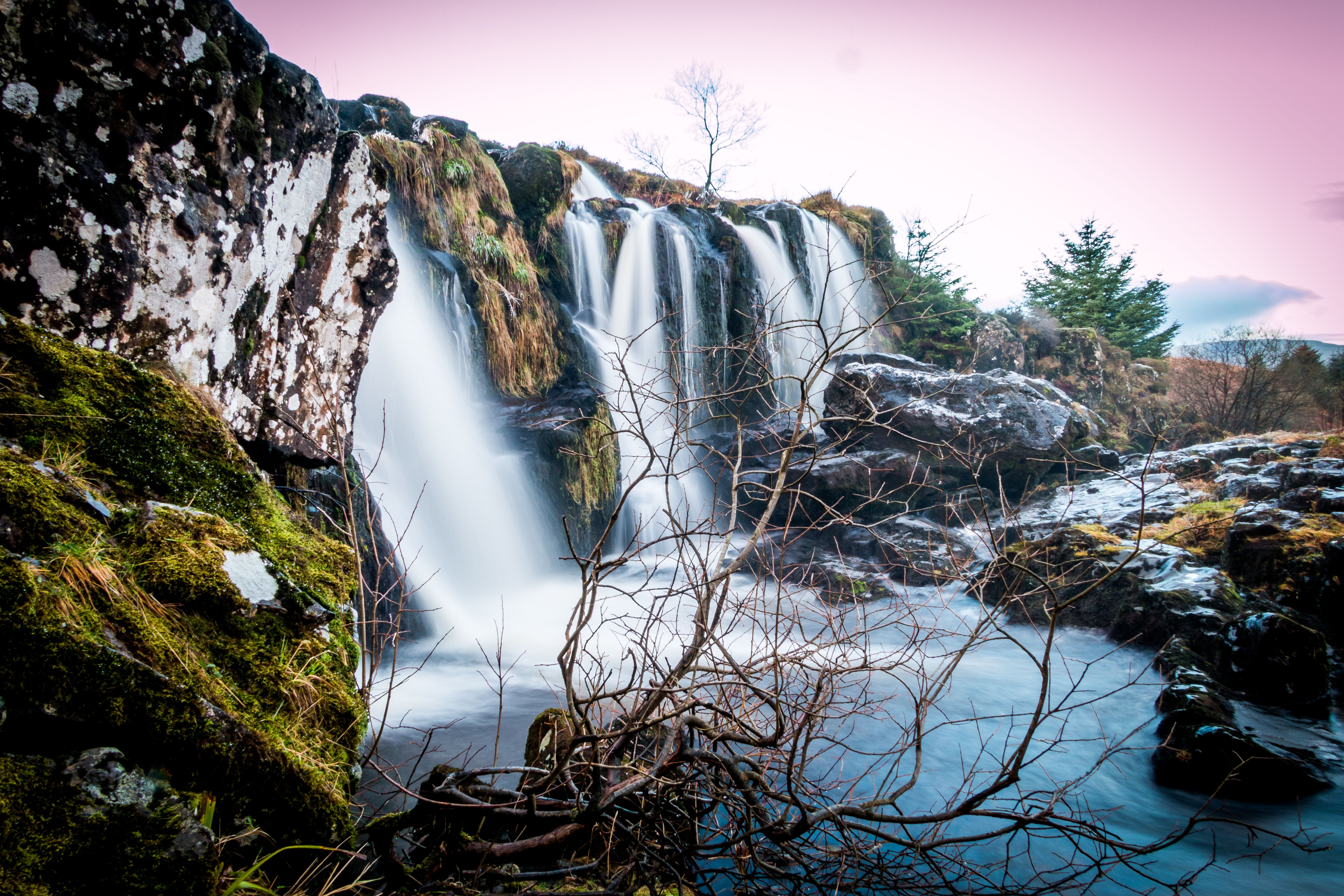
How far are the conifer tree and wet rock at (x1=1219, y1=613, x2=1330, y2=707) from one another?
1804cm

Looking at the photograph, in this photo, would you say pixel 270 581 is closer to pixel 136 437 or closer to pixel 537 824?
pixel 136 437

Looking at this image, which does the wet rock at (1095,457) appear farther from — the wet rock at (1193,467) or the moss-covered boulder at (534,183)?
the moss-covered boulder at (534,183)

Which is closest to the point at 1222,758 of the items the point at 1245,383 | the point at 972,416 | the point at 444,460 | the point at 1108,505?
the point at 972,416

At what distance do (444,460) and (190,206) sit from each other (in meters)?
5.40

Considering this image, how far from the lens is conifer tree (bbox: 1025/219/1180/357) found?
2103 cm

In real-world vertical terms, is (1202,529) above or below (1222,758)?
above

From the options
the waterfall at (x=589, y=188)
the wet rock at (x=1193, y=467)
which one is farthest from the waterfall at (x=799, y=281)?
the wet rock at (x=1193, y=467)

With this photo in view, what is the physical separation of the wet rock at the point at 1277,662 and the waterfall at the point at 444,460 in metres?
7.25

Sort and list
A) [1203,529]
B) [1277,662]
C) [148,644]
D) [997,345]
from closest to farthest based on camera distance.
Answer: [148,644], [1277,662], [1203,529], [997,345]

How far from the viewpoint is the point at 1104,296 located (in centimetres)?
2153

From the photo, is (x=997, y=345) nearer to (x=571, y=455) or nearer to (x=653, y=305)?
(x=653, y=305)

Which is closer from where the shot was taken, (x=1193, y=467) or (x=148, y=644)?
(x=148, y=644)

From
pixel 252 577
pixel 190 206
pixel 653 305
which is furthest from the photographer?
pixel 653 305

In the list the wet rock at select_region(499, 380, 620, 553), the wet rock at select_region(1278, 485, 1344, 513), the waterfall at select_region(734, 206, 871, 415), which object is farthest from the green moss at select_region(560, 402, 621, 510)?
the wet rock at select_region(1278, 485, 1344, 513)
